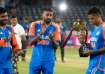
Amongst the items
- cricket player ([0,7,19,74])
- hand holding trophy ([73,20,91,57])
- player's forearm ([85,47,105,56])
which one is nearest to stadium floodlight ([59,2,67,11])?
cricket player ([0,7,19,74])

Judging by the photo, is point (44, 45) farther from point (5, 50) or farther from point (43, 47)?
point (5, 50)

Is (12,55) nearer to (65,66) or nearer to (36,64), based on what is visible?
(36,64)

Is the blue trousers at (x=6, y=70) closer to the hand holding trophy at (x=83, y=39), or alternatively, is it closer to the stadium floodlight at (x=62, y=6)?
the hand holding trophy at (x=83, y=39)

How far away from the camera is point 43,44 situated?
1043cm

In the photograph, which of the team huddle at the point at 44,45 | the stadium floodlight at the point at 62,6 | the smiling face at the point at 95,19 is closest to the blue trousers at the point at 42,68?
the team huddle at the point at 44,45

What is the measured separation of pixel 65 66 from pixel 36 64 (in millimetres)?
7677

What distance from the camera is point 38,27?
10477mm

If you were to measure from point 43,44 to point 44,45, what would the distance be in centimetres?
3

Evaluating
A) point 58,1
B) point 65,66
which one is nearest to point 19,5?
point 58,1

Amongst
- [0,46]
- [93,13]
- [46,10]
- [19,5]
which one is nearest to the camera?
[93,13]

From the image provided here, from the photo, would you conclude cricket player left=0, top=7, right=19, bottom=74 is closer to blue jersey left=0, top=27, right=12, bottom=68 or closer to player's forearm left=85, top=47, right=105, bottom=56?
blue jersey left=0, top=27, right=12, bottom=68

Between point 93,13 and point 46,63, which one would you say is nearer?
point 93,13

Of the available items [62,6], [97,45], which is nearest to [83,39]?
[97,45]

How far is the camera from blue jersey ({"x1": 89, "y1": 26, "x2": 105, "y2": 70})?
8604 millimetres
